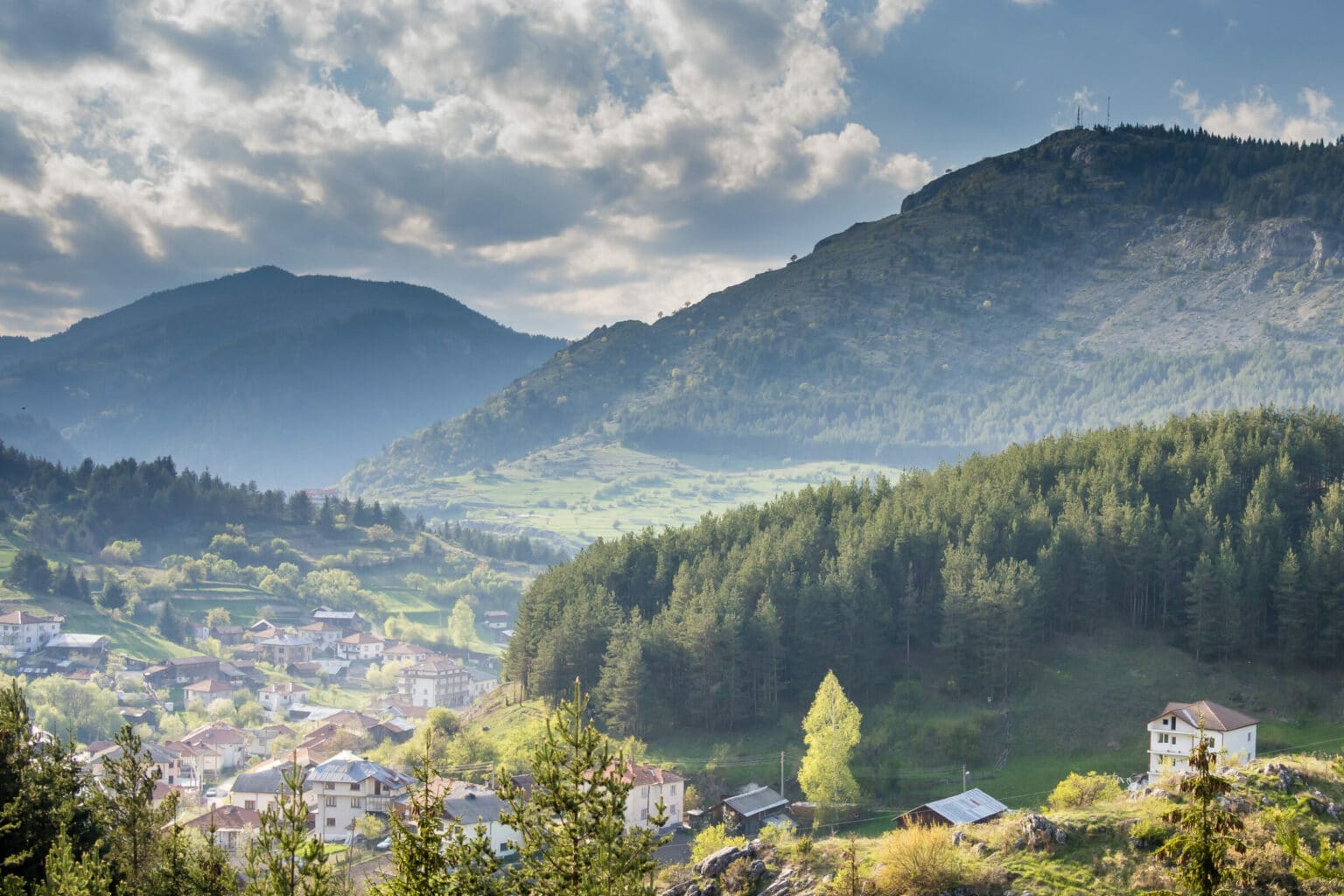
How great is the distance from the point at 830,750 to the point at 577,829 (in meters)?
56.1

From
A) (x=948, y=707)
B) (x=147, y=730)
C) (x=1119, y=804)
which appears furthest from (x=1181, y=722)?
(x=147, y=730)

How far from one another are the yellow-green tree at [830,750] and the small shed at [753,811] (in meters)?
2.07

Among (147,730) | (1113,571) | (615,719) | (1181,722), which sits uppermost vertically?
(1113,571)

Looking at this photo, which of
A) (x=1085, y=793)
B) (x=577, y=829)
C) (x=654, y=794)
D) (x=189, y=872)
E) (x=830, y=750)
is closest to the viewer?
(x=577, y=829)

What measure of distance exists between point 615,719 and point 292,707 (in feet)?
338

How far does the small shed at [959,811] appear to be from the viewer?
194 ft

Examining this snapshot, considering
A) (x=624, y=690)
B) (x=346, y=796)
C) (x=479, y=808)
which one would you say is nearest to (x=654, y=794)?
(x=479, y=808)

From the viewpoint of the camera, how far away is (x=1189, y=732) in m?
67.7

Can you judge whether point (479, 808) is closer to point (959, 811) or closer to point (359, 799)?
point (359, 799)

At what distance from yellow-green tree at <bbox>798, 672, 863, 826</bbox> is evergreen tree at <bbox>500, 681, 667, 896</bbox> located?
176ft

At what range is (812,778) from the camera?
7550cm

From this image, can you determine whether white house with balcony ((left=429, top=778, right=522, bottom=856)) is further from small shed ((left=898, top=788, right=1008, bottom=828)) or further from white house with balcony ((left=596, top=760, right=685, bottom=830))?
small shed ((left=898, top=788, right=1008, bottom=828))

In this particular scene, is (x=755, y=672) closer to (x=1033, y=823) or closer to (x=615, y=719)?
(x=615, y=719)

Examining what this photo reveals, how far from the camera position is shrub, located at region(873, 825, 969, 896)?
137 ft
